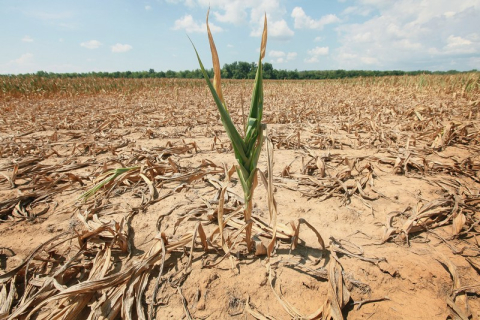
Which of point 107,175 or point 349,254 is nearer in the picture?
point 349,254

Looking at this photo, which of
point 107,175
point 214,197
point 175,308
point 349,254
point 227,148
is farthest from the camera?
point 227,148

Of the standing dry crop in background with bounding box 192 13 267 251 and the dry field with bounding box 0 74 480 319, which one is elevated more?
the standing dry crop in background with bounding box 192 13 267 251

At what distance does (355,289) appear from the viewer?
1.12 metres

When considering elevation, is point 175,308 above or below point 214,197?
below

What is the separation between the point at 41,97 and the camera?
9820 mm

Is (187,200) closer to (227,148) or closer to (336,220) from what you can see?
(336,220)

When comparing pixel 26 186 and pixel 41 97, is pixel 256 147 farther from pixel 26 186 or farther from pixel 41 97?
pixel 41 97

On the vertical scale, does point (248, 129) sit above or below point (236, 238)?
above

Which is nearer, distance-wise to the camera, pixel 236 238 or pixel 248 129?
pixel 248 129

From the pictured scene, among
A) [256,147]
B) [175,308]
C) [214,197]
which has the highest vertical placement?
[256,147]

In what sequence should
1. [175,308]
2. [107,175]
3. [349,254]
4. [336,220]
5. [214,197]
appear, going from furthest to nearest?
[107,175] → [214,197] → [336,220] → [349,254] → [175,308]

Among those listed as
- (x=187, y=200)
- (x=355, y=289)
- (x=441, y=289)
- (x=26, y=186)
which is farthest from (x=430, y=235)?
(x=26, y=186)

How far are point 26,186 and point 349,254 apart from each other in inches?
110

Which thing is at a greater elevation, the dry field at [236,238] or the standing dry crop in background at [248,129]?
the standing dry crop in background at [248,129]
